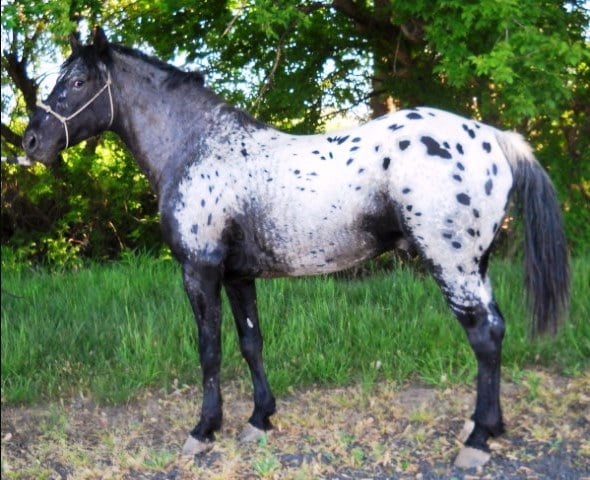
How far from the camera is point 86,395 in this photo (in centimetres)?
498

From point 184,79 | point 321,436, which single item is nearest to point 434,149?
point 184,79

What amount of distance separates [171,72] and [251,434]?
213cm

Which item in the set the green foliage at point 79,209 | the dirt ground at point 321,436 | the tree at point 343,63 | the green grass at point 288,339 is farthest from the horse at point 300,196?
the green foliage at point 79,209

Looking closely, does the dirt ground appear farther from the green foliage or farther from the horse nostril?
the green foliage

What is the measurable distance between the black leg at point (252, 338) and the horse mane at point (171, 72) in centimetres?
118

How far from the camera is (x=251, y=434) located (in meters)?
4.25

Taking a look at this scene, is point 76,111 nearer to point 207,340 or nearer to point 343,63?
point 207,340

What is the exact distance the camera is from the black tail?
12.3ft

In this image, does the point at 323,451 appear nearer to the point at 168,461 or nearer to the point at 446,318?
the point at 168,461

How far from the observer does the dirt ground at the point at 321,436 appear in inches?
151

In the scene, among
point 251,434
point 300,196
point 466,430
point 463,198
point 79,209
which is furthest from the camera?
point 79,209

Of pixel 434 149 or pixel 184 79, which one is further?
pixel 184 79

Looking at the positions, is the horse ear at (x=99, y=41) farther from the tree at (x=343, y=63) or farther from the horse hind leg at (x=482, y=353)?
the horse hind leg at (x=482, y=353)

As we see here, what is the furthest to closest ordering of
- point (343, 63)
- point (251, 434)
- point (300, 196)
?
point (343, 63)
point (251, 434)
point (300, 196)
